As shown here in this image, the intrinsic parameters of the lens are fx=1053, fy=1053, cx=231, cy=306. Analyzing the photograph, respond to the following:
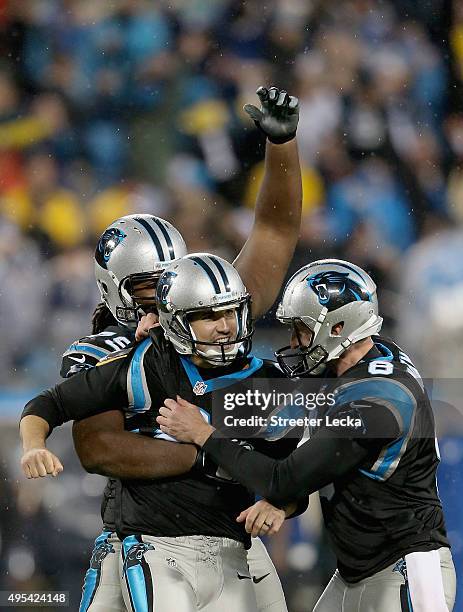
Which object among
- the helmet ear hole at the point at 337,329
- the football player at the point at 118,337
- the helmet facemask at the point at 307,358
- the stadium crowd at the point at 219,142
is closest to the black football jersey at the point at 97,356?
the football player at the point at 118,337

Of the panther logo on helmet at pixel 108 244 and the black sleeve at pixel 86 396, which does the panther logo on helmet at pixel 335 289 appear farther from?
the panther logo on helmet at pixel 108 244

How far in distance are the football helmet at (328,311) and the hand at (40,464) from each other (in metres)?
0.68

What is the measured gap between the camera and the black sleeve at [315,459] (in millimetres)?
2607

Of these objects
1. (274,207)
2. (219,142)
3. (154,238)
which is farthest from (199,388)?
(219,142)

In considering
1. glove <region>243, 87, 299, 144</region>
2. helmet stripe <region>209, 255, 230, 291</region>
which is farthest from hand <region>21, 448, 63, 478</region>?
glove <region>243, 87, 299, 144</region>

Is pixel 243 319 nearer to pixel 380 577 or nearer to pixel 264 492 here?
pixel 264 492

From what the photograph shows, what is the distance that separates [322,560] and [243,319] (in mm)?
2243

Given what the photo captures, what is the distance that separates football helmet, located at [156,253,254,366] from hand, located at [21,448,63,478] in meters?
0.47

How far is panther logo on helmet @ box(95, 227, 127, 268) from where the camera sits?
10.6 ft

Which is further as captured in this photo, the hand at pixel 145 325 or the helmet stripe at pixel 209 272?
the hand at pixel 145 325

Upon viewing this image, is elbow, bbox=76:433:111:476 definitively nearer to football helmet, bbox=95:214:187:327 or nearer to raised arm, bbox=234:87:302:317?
football helmet, bbox=95:214:187:327

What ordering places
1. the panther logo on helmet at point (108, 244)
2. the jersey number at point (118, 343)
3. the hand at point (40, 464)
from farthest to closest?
the panther logo on helmet at point (108, 244)
the jersey number at point (118, 343)
the hand at point (40, 464)

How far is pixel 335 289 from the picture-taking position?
2840 millimetres

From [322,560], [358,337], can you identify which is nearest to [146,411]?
[358,337]
